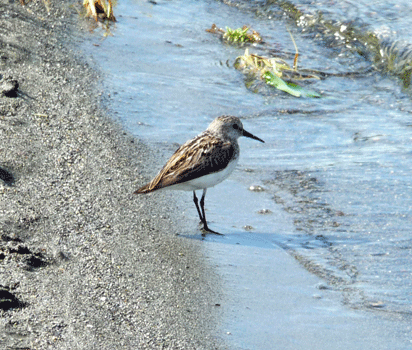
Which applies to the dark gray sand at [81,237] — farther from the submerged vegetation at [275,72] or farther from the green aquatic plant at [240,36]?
the green aquatic plant at [240,36]

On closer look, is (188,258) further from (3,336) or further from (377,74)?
(377,74)

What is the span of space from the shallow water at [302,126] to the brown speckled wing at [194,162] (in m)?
0.53

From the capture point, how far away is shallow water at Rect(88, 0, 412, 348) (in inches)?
218

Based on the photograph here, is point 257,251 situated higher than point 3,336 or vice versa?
point 3,336

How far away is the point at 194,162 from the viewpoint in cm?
586

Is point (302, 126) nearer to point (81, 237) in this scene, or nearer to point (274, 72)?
point (274, 72)

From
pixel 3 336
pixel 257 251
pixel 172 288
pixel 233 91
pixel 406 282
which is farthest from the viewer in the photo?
pixel 233 91

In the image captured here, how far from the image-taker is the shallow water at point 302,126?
5.54 meters

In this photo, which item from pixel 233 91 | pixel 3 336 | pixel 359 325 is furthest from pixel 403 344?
pixel 233 91

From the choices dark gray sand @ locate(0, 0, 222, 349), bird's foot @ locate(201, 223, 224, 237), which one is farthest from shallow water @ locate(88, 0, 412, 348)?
dark gray sand @ locate(0, 0, 222, 349)

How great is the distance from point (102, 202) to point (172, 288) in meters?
→ 1.32

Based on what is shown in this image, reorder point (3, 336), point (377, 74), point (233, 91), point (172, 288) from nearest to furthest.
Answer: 1. point (3, 336)
2. point (172, 288)
3. point (233, 91)
4. point (377, 74)

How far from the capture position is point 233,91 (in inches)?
354

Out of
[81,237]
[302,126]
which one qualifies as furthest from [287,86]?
[81,237]
